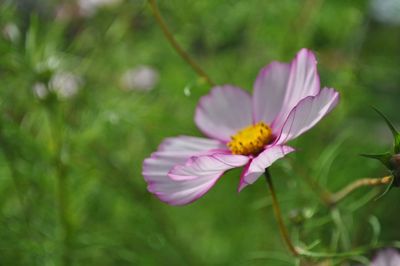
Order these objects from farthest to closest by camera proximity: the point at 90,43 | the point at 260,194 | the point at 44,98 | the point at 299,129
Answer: the point at 260,194, the point at 90,43, the point at 44,98, the point at 299,129

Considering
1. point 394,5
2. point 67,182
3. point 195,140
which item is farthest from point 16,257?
point 394,5

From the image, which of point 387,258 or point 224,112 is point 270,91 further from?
point 387,258

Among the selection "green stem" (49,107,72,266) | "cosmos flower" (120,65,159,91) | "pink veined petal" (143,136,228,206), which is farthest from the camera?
"cosmos flower" (120,65,159,91)

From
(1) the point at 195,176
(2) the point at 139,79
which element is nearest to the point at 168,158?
(1) the point at 195,176

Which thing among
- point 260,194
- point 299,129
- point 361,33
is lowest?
point 299,129

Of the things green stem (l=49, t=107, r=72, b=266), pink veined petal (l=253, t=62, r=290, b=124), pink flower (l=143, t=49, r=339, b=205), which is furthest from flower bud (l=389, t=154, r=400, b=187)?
green stem (l=49, t=107, r=72, b=266)

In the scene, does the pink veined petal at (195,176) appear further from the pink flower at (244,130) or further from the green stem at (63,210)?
the green stem at (63,210)

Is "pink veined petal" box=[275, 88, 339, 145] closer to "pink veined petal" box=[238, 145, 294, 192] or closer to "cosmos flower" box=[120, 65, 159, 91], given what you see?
"pink veined petal" box=[238, 145, 294, 192]

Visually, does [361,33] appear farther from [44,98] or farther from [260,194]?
[44,98]
